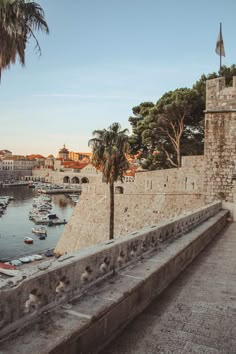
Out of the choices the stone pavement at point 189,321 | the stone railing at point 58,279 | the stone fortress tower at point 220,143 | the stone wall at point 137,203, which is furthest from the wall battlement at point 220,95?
the stone railing at point 58,279

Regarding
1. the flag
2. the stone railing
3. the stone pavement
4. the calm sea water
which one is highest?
the flag

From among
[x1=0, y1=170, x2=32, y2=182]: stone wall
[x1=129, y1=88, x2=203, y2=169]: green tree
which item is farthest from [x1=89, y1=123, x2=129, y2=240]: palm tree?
[x1=0, y1=170, x2=32, y2=182]: stone wall

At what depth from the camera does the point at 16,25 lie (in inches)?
448

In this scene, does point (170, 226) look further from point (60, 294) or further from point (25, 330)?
point (25, 330)

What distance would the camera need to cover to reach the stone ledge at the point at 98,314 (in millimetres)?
2273

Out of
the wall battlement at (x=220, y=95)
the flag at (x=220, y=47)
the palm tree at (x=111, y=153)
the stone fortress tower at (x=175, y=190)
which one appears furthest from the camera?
the palm tree at (x=111, y=153)

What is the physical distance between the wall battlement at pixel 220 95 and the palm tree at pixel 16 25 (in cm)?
813

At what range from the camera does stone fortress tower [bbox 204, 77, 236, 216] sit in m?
14.6

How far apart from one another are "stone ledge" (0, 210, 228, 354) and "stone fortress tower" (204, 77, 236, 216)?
1047 centimetres

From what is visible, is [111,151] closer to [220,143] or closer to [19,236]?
[220,143]

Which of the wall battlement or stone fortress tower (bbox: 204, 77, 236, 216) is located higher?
the wall battlement

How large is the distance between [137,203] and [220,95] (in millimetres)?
11205

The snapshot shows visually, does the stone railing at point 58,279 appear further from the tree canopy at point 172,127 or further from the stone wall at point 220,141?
the tree canopy at point 172,127

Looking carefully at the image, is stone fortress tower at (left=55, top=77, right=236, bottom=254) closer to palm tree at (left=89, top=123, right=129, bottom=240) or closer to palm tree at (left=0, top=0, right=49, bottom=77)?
palm tree at (left=89, top=123, right=129, bottom=240)
